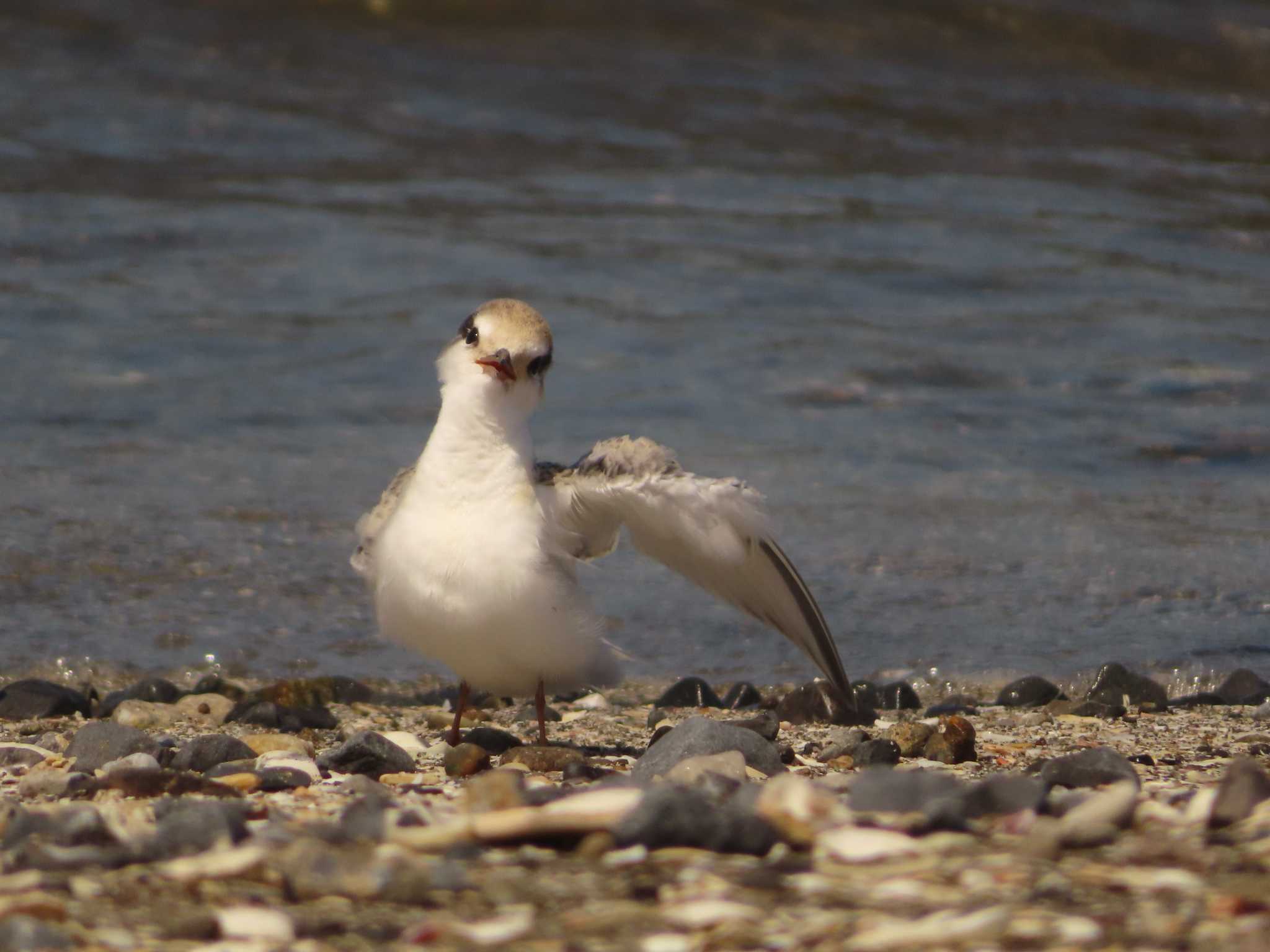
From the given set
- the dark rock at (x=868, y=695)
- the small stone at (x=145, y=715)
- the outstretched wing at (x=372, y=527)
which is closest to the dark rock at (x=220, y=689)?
the small stone at (x=145, y=715)

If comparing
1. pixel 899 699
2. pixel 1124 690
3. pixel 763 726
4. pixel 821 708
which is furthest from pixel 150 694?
pixel 1124 690

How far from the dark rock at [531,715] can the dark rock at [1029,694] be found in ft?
4.40

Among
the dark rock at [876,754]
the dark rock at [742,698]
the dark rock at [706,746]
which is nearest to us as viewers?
the dark rock at [706,746]

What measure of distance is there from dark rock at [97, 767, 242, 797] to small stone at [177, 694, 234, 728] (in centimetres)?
124

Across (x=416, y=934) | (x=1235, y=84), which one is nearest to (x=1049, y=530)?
(x=416, y=934)

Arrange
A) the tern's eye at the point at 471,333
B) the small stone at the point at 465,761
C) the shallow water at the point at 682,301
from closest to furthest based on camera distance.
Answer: the small stone at the point at 465,761, the tern's eye at the point at 471,333, the shallow water at the point at 682,301

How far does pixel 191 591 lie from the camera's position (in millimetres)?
5734

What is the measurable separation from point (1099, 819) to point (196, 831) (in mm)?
1449

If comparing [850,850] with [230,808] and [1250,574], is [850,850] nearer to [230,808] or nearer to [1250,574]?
[230,808]

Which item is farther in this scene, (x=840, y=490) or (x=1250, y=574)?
(x=840, y=490)

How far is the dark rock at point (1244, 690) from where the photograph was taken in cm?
491

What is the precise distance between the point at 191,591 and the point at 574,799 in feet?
11.1

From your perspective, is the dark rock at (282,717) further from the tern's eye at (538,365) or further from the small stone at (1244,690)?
the small stone at (1244,690)

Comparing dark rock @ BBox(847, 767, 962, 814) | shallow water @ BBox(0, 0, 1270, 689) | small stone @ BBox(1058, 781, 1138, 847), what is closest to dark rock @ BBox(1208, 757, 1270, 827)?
small stone @ BBox(1058, 781, 1138, 847)
